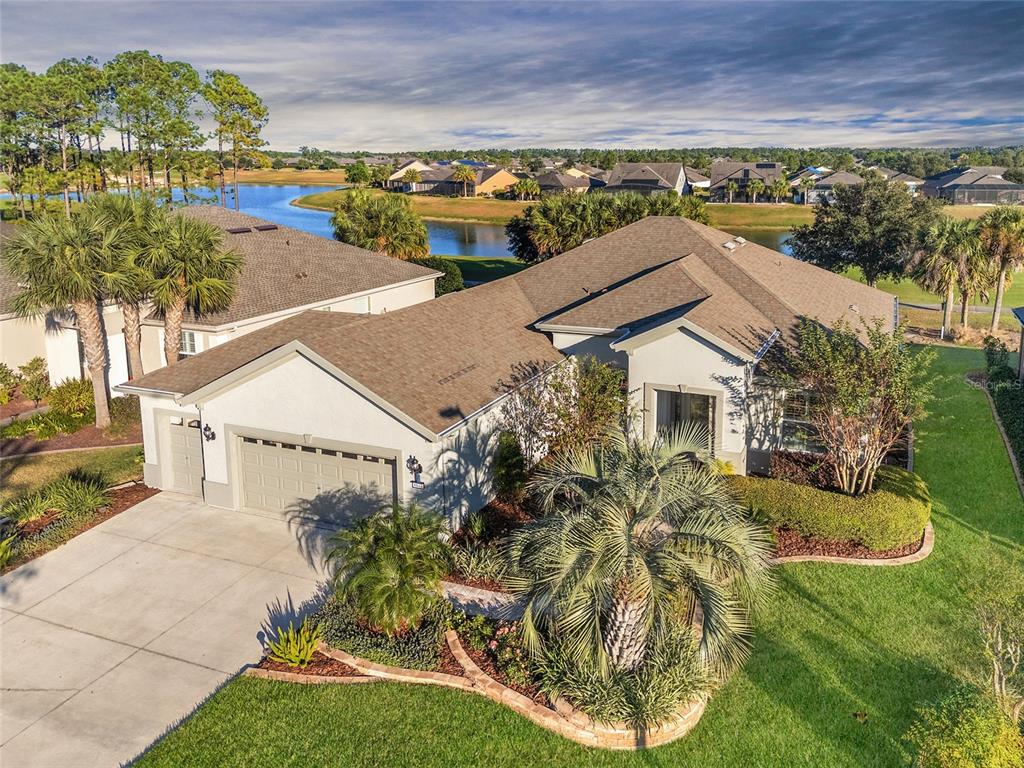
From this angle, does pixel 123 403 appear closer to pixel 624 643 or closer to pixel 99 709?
pixel 99 709

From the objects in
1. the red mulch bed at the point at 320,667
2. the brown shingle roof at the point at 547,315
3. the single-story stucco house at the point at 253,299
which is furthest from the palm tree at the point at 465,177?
the red mulch bed at the point at 320,667

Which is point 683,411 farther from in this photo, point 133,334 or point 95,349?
point 95,349

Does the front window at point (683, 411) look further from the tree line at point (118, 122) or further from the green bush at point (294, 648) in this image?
the tree line at point (118, 122)

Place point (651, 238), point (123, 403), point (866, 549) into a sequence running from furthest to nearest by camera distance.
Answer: point (651, 238) < point (123, 403) < point (866, 549)

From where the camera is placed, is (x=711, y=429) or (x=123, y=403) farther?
(x=123, y=403)

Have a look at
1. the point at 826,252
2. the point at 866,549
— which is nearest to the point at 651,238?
the point at 866,549

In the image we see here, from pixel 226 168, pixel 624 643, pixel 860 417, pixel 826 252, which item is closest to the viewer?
pixel 624 643
